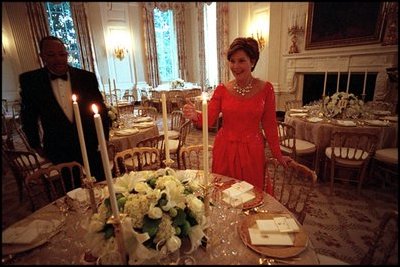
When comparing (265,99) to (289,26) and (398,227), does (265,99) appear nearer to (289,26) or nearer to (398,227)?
(289,26)

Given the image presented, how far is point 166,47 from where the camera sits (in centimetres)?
1023

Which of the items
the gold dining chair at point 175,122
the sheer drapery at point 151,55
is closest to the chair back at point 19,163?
the gold dining chair at point 175,122

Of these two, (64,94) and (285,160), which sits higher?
(64,94)

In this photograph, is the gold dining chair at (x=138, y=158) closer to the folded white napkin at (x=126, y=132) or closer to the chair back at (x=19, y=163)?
the folded white napkin at (x=126, y=132)

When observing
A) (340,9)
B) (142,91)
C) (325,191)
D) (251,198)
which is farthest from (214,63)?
(340,9)

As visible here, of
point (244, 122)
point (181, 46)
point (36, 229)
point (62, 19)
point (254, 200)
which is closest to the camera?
point (62, 19)

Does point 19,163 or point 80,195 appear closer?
point 80,195

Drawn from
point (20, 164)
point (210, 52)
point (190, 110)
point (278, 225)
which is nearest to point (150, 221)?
point (278, 225)

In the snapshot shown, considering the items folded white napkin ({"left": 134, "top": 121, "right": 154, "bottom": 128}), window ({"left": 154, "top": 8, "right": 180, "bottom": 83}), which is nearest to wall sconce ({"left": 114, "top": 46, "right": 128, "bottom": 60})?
folded white napkin ({"left": 134, "top": 121, "right": 154, "bottom": 128})

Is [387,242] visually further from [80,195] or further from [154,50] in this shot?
[154,50]

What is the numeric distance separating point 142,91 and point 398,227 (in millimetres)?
8711

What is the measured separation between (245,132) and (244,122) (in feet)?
0.28

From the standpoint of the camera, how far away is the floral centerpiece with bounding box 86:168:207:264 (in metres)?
0.73

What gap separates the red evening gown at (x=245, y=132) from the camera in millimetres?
1826
